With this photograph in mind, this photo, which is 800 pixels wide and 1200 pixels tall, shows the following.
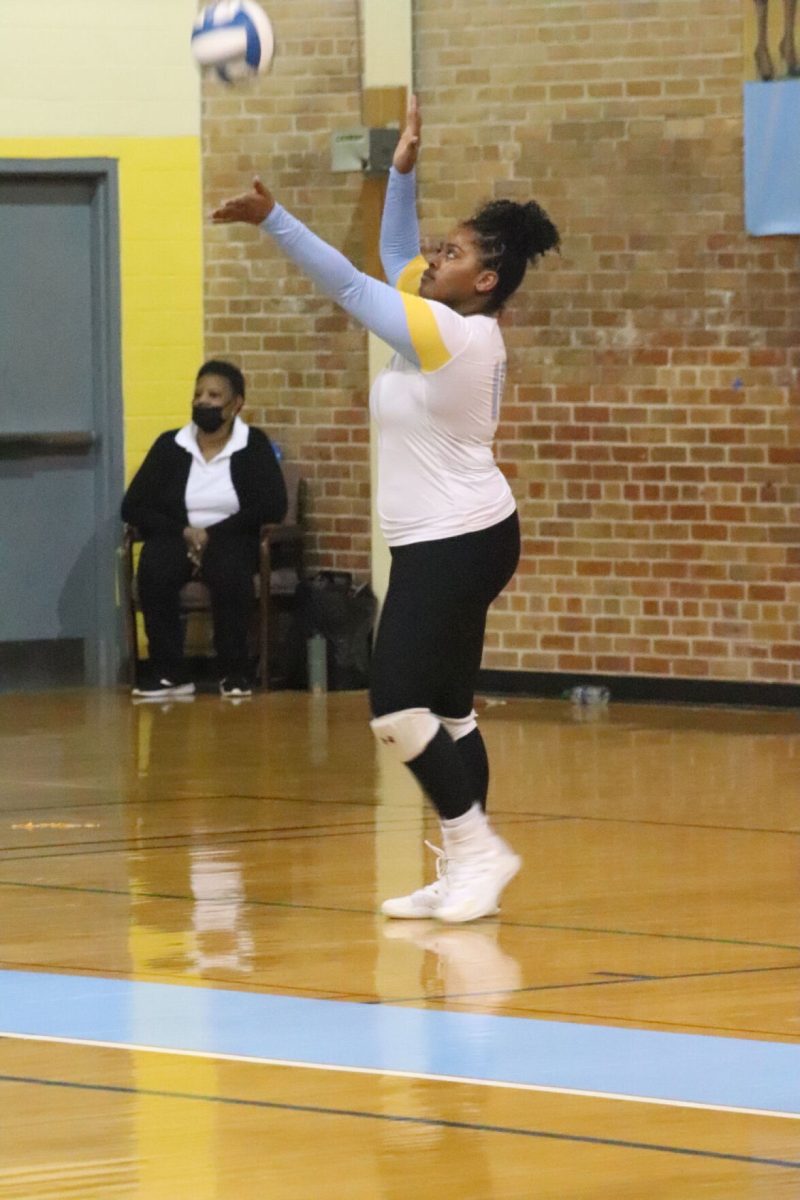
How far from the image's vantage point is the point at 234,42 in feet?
20.0

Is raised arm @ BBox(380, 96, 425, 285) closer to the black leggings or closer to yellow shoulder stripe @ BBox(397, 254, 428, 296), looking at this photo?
yellow shoulder stripe @ BBox(397, 254, 428, 296)

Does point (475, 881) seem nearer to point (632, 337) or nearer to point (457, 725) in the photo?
point (457, 725)

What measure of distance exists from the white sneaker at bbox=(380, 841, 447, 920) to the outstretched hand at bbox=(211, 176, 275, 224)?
4.89 feet

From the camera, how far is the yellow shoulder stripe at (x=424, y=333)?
16.1ft

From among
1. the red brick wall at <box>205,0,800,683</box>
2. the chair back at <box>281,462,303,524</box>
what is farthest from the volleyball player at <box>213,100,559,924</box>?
the chair back at <box>281,462,303,524</box>

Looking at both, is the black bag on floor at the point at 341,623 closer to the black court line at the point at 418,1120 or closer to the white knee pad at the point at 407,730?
the white knee pad at the point at 407,730

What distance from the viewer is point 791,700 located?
31.0 feet

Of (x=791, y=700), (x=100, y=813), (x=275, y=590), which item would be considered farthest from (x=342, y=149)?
(x=100, y=813)

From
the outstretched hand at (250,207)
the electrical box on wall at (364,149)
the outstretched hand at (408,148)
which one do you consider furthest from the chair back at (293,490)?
the outstretched hand at (250,207)

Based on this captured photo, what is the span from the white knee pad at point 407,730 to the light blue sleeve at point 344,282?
78 centimetres

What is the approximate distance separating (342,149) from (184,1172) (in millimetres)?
7426

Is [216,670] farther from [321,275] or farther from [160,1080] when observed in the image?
[160,1080]

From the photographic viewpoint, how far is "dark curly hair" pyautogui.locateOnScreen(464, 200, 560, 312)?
5199 mm

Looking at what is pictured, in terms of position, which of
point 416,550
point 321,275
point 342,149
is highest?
point 342,149
